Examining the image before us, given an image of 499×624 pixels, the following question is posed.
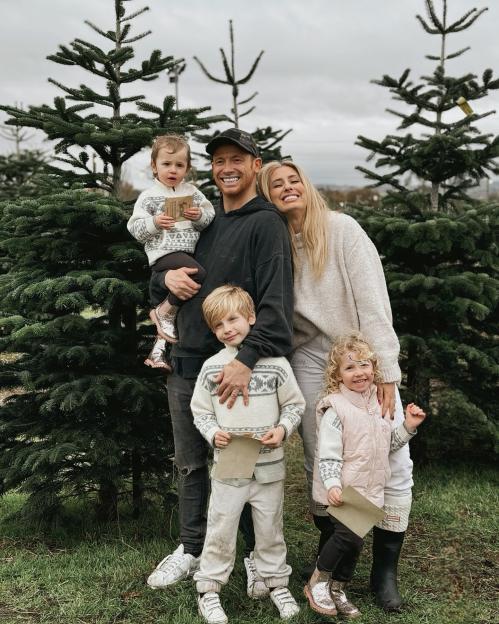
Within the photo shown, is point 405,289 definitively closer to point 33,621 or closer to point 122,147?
point 122,147

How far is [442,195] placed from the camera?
616 centimetres

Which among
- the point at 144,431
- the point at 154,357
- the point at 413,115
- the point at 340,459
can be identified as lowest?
the point at 144,431

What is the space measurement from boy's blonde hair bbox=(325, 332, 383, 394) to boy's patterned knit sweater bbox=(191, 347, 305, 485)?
0.63 feet

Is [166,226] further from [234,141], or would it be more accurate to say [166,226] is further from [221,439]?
[221,439]

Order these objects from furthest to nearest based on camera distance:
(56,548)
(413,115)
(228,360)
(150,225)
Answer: (413,115)
(56,548)
(150,225)
(228,360)

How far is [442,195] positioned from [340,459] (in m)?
3.59

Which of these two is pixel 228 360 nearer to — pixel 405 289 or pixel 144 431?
pixel 144 431

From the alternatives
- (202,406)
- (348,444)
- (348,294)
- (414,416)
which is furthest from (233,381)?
(414,416)

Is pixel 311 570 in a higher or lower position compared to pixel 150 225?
lower

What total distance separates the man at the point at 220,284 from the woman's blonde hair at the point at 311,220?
0.08 meters

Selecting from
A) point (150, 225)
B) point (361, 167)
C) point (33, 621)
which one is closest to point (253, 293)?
point (150, 225)

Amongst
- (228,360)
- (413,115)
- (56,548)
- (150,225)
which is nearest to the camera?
(228,360)

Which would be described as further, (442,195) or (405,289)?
(442,195)

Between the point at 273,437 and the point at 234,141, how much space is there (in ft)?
4.71
